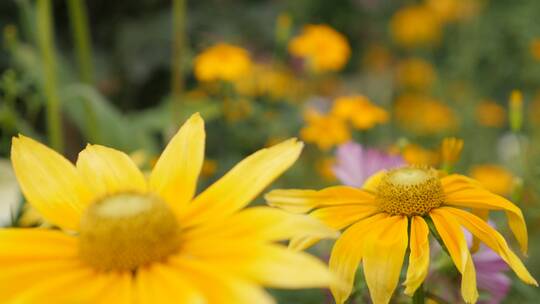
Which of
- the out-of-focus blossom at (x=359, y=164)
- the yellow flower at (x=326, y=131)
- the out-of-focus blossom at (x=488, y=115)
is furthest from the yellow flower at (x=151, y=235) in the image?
the out-of-focus blossom at (x=488, y=115)

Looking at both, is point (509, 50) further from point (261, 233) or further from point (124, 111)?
point (261, 233)

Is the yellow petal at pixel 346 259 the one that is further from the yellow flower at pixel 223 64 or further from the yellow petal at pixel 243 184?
the yellow flower at pixel 223 64

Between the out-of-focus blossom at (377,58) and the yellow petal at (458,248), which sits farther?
the out-of-focus blossom at (377,58)

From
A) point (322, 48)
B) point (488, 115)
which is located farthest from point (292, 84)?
point (488, 115)

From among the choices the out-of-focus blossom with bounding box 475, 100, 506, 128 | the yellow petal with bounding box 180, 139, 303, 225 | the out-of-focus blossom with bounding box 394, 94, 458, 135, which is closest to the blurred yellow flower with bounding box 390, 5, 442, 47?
the out-of-focus blossom with bounding box 394, 94, 458, 135

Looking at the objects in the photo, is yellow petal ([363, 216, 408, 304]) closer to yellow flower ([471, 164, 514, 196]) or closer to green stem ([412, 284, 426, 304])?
→ green stem ([412, 284, 426, 304])

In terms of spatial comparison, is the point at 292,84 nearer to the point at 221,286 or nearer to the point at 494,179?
the point at 494,179

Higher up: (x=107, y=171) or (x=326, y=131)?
(x=107, y=171)
